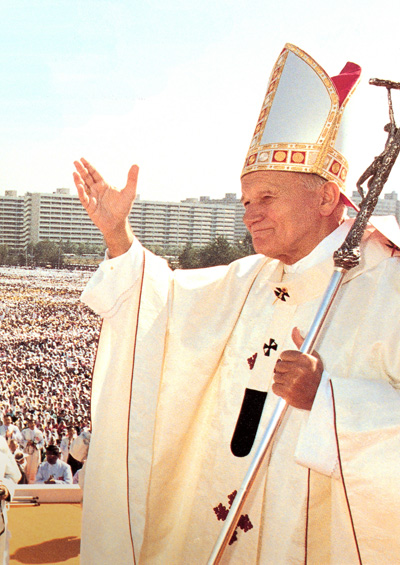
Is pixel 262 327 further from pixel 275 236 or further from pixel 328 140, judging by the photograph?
pixel 328 140

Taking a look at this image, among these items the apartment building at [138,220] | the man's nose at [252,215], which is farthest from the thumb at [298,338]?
the apartment building at [138,220]

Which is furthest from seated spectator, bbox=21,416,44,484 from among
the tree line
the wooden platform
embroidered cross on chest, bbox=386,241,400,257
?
embroidered cross on chest, bbox=386,241,400,257

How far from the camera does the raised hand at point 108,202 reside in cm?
194

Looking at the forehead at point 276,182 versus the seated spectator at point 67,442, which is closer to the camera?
the forehead at point 276,182

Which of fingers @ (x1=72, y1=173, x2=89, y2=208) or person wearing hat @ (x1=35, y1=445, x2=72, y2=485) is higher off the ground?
fingers @ (x1=72, y1=173, x2=89, y2=208)

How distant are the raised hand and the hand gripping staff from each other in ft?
2.53

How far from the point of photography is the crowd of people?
12039 mm

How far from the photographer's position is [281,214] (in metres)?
1.85

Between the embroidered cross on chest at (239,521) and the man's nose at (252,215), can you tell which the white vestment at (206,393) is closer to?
the embroidered cross on chest at (239,521)

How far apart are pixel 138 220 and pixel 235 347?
37.2 ft

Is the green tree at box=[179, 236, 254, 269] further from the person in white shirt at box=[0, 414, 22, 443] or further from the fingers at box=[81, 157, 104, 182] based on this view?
the fingers at box=[81, 157, 104, 182]

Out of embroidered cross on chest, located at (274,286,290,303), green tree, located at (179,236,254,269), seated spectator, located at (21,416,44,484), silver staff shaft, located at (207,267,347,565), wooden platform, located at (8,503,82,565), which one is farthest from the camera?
green tree, located at (179,236,254,269)

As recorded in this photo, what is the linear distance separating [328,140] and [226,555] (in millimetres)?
1430

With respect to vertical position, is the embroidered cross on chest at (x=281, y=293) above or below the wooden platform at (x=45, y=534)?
above
